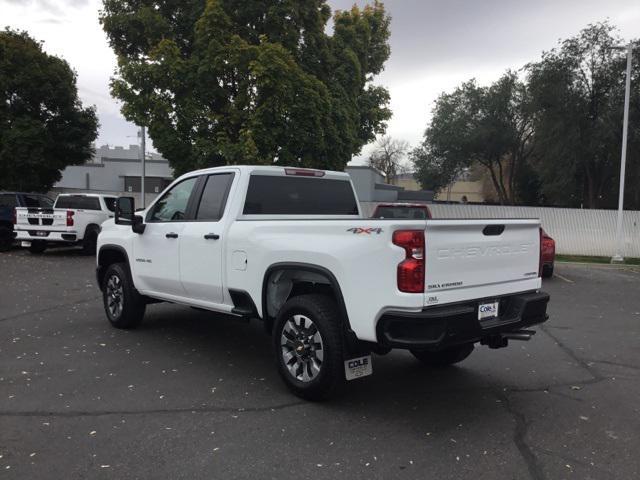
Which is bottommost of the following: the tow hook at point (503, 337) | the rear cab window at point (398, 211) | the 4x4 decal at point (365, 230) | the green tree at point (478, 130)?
the tow hook at point (503, 337)

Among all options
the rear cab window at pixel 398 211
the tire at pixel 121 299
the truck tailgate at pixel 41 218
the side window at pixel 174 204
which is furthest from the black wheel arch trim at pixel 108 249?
the truck tailgate at pixel 41 218

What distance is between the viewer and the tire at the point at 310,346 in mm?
4254

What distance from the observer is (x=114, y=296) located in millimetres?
7109

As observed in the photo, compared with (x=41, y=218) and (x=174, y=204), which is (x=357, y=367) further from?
(x=41, y=218)

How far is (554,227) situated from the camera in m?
21.3

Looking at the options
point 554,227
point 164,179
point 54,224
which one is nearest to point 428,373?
point 54,224

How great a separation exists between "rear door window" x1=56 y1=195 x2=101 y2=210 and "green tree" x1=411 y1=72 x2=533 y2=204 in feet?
93.2

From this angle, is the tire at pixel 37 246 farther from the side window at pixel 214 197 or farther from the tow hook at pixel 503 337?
the tow hook at pixel 503 337

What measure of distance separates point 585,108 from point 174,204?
80.8ft

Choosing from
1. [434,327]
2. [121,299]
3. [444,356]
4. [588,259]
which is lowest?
[588,259]

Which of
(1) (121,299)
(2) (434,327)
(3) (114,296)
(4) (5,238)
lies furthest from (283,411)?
(4) (5,238)

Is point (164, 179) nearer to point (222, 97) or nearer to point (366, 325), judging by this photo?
point (222, 97)

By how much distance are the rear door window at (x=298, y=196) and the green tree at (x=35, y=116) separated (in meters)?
19.0

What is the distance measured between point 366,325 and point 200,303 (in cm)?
242
